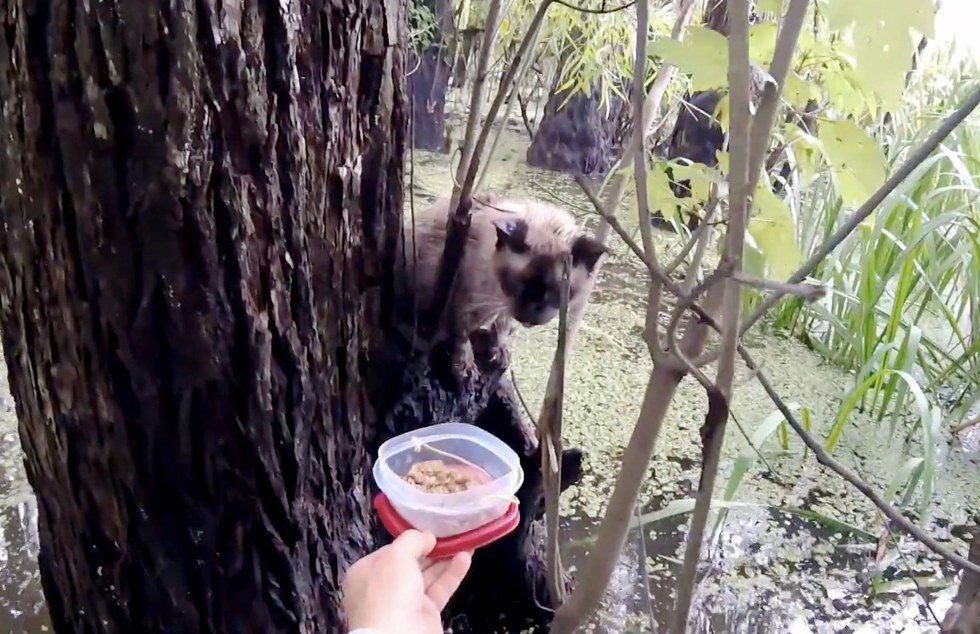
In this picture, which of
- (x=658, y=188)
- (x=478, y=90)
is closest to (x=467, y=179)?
(x=478, y=90)

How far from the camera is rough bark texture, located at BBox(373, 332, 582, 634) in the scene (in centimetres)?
135

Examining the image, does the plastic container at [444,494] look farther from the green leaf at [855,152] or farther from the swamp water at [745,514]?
the green leaf at [855,152]

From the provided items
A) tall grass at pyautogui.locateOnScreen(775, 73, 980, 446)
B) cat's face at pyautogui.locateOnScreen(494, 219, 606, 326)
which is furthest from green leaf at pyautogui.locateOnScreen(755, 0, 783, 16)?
tall grass at pyautogui.locateOnScreen(775, 73, 980, 446)

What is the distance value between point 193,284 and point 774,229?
25.5 inches

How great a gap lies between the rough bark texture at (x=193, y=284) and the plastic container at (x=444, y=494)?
9 centimetres

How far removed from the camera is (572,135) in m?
4.80

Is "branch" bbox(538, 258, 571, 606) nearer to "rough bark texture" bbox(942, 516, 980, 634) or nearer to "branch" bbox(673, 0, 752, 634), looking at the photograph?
"branch" bbox(673, 0, 752, 634)

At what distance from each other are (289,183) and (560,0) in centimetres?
43

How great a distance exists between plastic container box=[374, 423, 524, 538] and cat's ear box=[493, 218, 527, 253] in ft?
2.05

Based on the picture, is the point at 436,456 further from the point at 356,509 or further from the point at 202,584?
the point at 202,584

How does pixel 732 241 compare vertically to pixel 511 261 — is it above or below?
above

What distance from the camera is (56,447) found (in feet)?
3.27

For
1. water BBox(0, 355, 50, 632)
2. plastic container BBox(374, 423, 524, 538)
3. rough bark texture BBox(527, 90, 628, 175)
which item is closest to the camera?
plastic container BBox(374, 423, 524, 538)

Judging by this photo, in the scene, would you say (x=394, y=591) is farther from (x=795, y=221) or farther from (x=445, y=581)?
(x=795, y=221)
